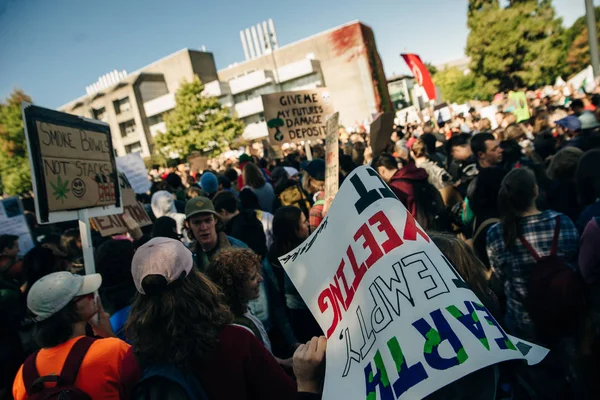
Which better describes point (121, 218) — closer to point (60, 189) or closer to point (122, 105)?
point (60, 189)

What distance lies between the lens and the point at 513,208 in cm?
266

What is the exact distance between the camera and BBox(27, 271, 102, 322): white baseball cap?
1.88 m

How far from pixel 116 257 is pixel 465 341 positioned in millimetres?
2573

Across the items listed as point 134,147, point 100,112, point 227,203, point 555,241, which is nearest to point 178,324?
point 555,241

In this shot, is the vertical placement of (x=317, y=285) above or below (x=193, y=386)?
above

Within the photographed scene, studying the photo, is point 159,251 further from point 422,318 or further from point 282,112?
point 282,112

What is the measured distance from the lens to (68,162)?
9.84 feet

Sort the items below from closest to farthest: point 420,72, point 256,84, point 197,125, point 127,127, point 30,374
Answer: point 30,374, point 420,72, point 197,125, point 256,84, point 127,127

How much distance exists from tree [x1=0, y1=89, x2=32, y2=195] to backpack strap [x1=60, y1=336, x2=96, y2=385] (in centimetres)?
4436

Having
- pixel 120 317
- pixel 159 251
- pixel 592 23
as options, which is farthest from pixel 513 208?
pixel 592 23

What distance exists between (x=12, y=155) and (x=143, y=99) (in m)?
16.2

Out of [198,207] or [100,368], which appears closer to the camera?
[100,368]

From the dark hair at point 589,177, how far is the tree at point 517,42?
3639 centimetres

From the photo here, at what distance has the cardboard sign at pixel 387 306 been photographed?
901 millimetres
